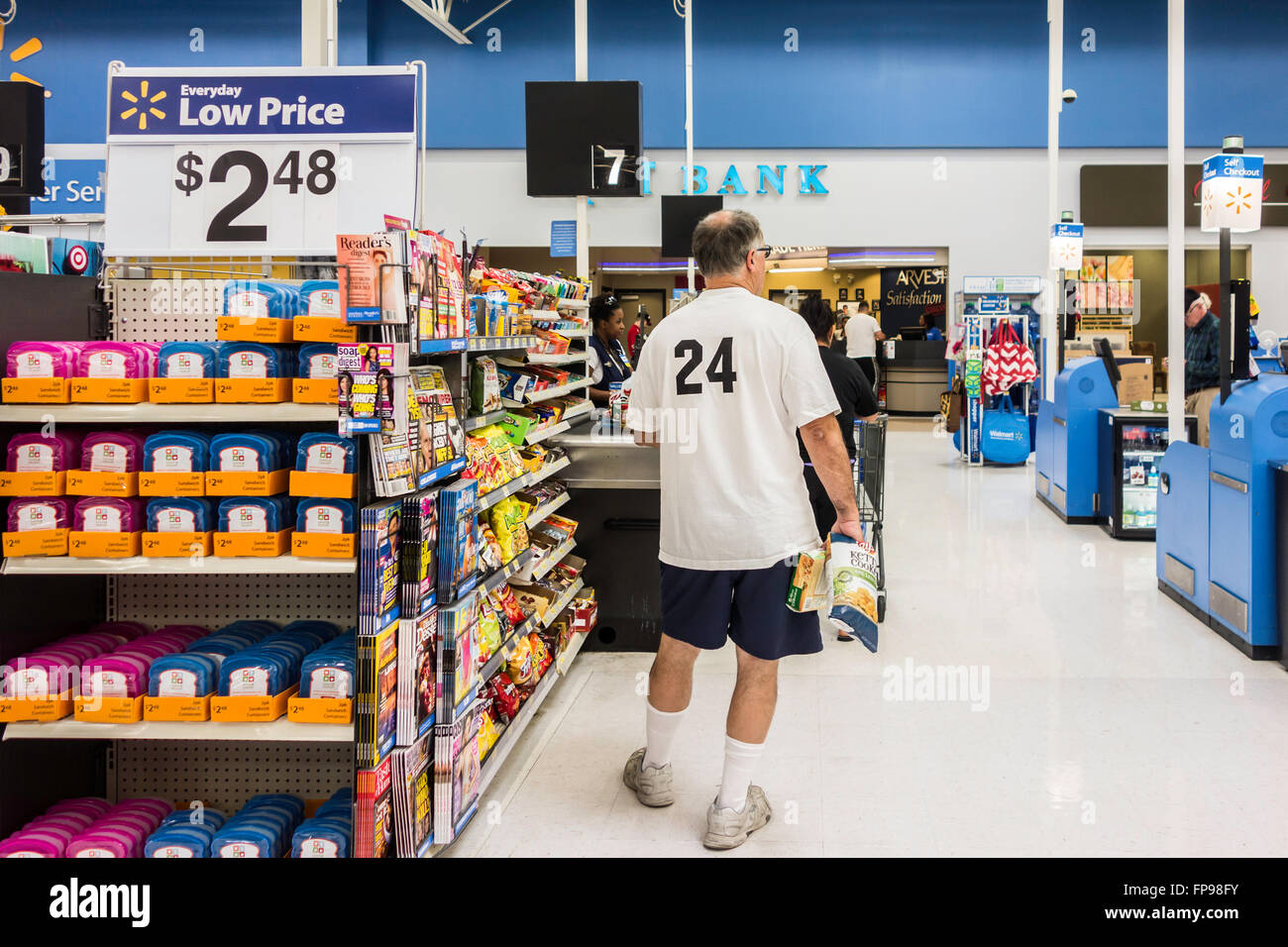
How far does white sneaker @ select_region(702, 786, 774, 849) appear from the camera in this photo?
3035 mm

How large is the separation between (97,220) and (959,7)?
47.4ft

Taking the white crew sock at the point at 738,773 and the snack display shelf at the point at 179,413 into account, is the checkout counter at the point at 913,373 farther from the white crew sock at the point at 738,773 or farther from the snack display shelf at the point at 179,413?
the snack display shelf at the point at 179,413

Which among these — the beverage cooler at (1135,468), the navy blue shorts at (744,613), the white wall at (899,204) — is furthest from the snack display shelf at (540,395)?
the white wall at (899,204)

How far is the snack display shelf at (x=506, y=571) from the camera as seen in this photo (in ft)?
11.0

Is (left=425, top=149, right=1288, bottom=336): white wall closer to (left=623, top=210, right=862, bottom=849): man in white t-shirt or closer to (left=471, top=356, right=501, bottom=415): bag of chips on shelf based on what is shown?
(left=471, top=356, right=501, bottom=415): bag of chips on shelf

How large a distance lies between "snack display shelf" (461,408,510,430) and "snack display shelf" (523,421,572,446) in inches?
8.7

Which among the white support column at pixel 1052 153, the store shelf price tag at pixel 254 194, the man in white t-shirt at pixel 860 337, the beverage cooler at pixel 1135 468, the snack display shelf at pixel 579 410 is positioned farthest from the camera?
the man in white t-shirt at pixel 860 337

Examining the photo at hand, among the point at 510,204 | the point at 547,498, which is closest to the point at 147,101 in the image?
the point at 547,498

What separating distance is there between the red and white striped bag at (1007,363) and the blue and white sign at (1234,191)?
6.10m

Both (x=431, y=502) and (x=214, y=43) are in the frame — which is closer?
(x=431, y=502)

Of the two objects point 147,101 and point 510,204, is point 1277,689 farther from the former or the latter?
point 510,204

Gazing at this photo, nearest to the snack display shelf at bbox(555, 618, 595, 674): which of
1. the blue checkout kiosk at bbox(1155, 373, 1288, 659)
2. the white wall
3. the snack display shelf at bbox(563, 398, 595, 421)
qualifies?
the snack display shelf at bbox(563, 398, 595, 421)

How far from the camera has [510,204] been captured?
16438mm

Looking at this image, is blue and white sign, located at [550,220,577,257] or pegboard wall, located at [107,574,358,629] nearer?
pegboard wall, located at [107,574,358,629]
